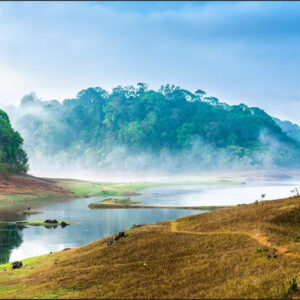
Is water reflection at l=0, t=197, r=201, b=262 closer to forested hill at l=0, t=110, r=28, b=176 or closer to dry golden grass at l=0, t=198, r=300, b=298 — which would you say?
dry golden grass at l=0, t=198, r=300, b=298

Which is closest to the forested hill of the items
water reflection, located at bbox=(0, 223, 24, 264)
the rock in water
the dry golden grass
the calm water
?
the calm water

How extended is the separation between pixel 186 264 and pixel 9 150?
139m

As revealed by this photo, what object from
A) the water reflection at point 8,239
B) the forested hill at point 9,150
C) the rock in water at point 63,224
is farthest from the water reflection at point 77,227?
the forested hill at point 9,150

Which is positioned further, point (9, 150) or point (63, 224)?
point (9, 150)

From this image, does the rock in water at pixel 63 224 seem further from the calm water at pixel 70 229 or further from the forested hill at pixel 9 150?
the forested hill at pixel 9 150

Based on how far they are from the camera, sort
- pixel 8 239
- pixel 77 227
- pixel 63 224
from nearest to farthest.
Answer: pixel 8 239 → pixel 77 227 → pixel 63 224

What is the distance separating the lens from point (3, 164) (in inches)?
5768

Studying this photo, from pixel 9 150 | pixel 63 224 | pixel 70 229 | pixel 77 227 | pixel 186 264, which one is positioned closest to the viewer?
pixel 186 264

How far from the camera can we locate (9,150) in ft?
503

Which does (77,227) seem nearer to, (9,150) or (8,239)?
(8,239)

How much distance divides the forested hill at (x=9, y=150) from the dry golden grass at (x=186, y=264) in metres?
121

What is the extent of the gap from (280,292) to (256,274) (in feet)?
10.1

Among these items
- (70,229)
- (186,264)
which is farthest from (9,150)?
(186,264)

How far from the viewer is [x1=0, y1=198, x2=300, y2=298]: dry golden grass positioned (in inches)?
902
